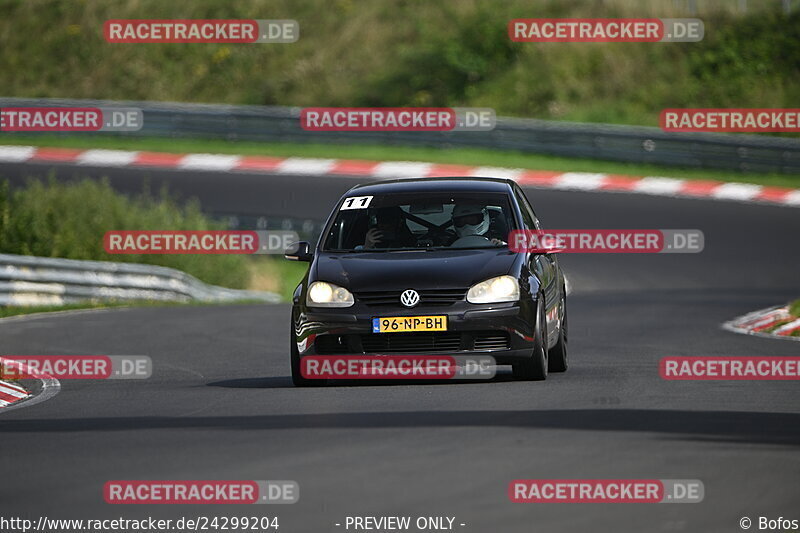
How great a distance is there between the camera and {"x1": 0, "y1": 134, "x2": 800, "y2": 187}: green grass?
32.3m

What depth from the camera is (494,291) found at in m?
11.4

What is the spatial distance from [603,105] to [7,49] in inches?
661

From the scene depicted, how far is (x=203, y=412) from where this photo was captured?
10.3 meters

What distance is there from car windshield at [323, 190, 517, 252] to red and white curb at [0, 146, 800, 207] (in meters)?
17.7

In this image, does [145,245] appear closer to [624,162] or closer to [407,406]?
[624,162]

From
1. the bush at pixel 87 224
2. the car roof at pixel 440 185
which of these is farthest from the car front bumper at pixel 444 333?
the bush at pixel 87 224

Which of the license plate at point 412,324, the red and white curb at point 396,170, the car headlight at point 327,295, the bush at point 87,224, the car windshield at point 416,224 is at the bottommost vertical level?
the license plate at point 412,324

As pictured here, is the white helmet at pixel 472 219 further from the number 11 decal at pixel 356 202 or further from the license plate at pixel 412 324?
the license plate at pixel 412 324

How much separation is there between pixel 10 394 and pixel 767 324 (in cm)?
882

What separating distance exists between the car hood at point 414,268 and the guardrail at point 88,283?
10.5 m

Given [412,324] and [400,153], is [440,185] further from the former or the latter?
[400,153]

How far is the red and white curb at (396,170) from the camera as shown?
30.7m

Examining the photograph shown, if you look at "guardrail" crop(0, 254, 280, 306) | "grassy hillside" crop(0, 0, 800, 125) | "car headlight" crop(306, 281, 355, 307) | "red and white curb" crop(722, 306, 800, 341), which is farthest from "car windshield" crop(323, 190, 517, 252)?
"grassy hillside" crop(0, 0, 800, 125)

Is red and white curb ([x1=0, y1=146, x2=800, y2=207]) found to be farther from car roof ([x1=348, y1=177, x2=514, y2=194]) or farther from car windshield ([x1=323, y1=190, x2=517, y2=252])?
car windshield ([x1=323, y1=190, x2=517, y2=252])
